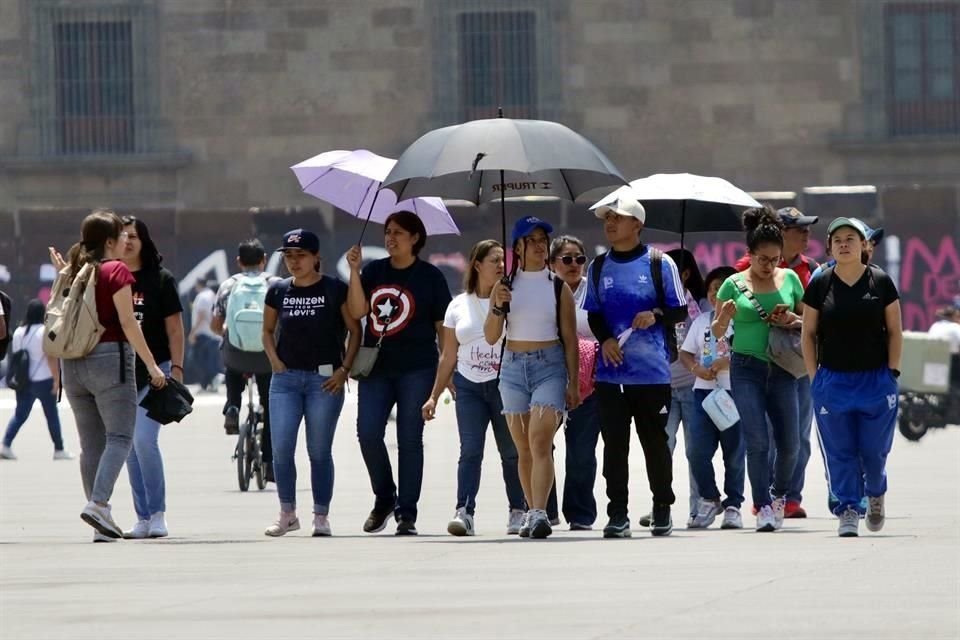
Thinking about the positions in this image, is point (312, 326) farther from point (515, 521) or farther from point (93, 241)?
point (515, 521)

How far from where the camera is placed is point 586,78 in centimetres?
3416

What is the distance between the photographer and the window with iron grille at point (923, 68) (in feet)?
112

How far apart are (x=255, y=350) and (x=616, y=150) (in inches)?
778

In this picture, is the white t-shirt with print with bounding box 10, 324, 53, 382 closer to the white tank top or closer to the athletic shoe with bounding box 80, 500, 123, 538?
the athletic shoe with bounding box 80, 500, 123, 538

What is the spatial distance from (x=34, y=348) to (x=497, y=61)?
14.4 meters

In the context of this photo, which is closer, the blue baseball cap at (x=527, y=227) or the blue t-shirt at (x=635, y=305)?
the blue t-shirt at (x=635, y=305)

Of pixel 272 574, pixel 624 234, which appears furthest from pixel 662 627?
pixel 624 234

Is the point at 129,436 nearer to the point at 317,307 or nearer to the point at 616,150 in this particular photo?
the point at 317,307

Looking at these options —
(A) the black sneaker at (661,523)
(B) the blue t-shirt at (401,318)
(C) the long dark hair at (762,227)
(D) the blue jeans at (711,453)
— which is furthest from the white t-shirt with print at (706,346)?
(B) the blue t-shirt at (401,318)

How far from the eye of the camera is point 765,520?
11.8m

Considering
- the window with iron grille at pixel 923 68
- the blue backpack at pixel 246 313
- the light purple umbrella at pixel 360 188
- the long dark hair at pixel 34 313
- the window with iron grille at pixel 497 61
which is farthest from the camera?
the window with iron grille at pixel 497 61

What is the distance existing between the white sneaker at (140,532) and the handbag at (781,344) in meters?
3.20

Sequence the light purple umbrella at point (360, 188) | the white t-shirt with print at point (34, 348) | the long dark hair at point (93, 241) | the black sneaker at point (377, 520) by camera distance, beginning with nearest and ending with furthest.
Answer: the long dark hair at point (93, 241)
the black sneaker at point (377, 520)
the light purple umbrella at point (360, 188)
the white t-shirt with print at point (34, 348)

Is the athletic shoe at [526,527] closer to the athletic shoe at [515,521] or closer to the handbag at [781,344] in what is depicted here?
the athletic shoe at [515,521]
